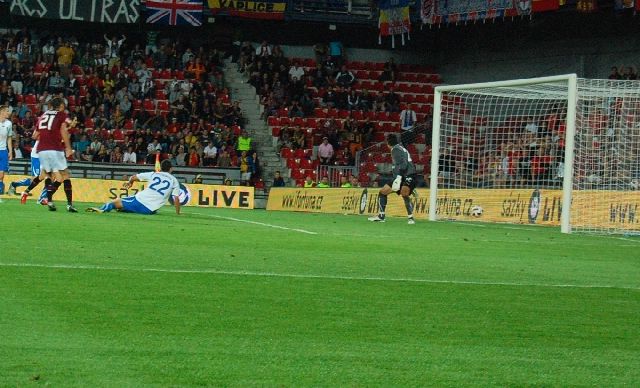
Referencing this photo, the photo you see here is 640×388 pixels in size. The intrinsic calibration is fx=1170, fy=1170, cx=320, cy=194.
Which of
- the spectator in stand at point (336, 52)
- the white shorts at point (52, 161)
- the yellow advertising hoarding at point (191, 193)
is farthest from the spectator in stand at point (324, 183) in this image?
the white shorts at point (52, 161)

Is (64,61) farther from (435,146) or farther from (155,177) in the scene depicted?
(155,177)

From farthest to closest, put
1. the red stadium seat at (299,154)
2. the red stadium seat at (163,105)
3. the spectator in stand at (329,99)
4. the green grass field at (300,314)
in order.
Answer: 1. the spectator in stand at (329,99)
2. the red stadium seat at (163,105)
3. the red stadium seat at (299,154)
4. the green grass field at (300,314)

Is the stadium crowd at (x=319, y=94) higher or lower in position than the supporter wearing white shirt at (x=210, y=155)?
higher

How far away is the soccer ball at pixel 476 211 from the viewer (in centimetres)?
2655

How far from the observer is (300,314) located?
820cm

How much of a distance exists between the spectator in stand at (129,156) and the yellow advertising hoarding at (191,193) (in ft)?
9.92

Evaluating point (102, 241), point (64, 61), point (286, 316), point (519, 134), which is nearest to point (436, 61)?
point (64, 61)

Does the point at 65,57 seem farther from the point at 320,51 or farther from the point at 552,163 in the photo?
the point at 552,163

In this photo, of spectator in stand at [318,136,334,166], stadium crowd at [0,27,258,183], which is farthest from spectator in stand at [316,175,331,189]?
stadium crowd at [0,27,258,183]

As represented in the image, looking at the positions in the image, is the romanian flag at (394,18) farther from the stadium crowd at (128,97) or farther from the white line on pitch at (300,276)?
the white line on pitch at (300,276)

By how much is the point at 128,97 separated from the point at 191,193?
24.0 ft

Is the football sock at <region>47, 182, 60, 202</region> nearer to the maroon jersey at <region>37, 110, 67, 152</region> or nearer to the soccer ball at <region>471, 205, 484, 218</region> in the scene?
the maroon jersey at <region>37, 110, 67, 152</region>

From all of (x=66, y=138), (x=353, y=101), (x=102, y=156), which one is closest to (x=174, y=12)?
(x=353, y=101)

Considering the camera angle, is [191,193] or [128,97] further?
[128,97]
